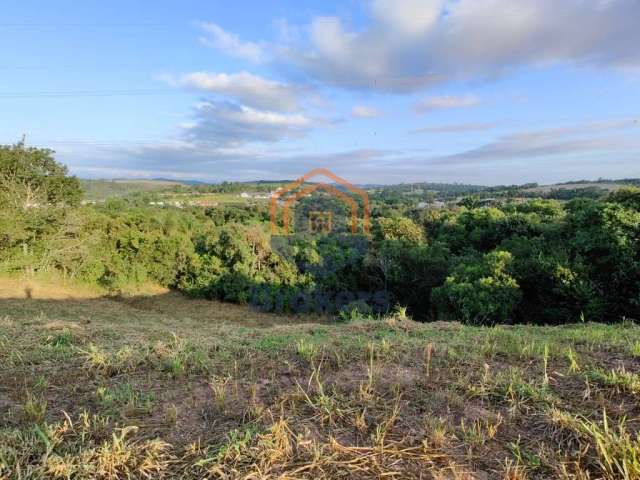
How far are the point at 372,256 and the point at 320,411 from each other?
14.1m

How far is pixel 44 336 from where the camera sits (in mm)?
3051

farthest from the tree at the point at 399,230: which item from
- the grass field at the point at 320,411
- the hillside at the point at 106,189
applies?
the hillside at the point at 106,189

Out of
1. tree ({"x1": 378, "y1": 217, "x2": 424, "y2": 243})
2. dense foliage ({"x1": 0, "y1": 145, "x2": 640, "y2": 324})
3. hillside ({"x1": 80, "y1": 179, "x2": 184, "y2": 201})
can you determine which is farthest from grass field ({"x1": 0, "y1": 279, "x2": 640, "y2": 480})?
hillside ({"x1": 80, "y1": 179, "x2": 184, "y2": 201})

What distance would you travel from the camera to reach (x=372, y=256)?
15.6m

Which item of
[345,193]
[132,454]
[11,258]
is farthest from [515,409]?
[11,258]

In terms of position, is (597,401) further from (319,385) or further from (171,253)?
(171,253)

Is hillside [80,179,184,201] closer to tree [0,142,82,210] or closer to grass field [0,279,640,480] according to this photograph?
tree [0,142,82,210]

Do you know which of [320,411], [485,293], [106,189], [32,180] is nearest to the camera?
[320,411]

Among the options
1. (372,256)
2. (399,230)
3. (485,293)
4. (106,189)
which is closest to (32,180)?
(372,256)

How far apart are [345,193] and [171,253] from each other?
31.4 ft

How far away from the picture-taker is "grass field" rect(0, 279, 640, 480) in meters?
1.34

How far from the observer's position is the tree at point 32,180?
47.6 feet

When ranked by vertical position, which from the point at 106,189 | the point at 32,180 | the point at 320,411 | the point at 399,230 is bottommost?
the point at 399,230

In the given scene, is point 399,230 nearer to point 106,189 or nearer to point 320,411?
point 320,411
